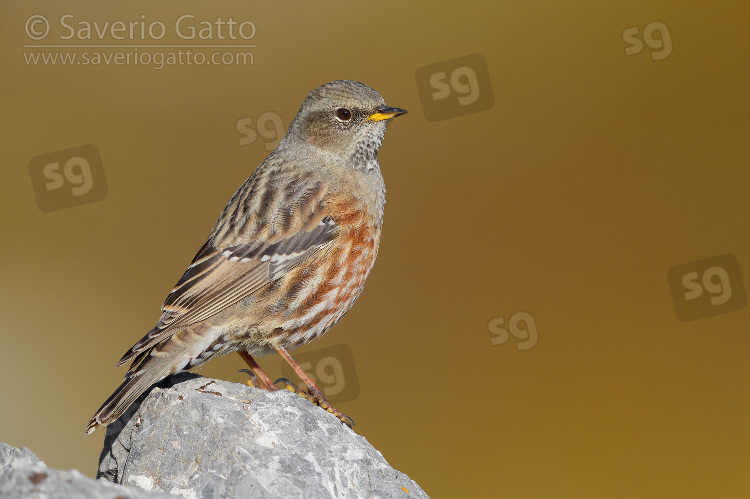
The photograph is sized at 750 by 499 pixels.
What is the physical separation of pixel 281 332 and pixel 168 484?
4.71ft

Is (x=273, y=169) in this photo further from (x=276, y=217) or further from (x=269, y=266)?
(x=269, y=266)

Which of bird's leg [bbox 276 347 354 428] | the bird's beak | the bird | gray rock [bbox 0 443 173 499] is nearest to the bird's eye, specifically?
the bird

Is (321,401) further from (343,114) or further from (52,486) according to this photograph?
(52,486)

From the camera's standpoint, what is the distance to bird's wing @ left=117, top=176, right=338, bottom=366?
5.11 metres

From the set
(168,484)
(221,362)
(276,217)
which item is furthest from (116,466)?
(221,362)

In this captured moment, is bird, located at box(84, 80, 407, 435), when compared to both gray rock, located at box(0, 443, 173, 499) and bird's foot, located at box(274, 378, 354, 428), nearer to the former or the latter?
bird's foot, located at box(274, 378, 354, 428)

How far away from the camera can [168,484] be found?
421 centimetres

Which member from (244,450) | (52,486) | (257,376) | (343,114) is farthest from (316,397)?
(52,486)

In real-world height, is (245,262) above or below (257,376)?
above

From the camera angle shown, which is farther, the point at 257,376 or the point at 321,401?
the point at 257,376

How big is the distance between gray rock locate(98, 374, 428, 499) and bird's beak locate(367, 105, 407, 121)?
2308mm

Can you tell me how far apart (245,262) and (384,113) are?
159cm

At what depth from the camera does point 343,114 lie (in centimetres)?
605

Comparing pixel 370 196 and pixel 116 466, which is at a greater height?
pixel 370 196
